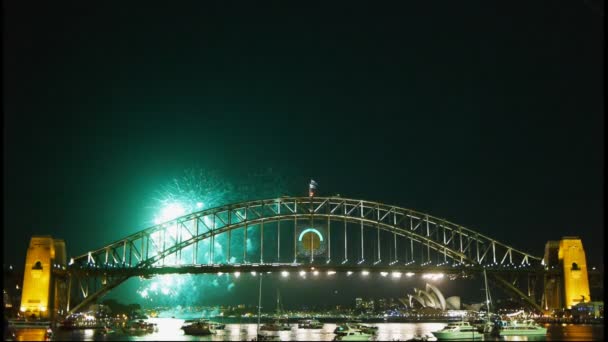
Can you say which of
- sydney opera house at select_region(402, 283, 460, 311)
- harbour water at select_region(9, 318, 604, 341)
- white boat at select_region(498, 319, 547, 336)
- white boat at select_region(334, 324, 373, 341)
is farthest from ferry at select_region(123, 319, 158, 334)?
sydney opera house at select_region(402, 283, 460, 311)

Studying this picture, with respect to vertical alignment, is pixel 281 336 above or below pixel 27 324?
below

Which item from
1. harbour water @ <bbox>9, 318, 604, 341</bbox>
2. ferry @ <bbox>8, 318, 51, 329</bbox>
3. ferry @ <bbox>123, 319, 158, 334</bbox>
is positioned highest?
ferry @ <bbox>8, 318, 51, 329</bbox>

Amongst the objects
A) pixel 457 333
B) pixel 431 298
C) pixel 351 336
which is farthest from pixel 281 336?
pixel 431 298

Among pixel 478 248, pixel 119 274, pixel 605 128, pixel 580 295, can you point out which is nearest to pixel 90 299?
pixel 119 274

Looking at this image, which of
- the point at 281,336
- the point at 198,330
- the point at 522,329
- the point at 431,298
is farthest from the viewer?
the point at 431,298

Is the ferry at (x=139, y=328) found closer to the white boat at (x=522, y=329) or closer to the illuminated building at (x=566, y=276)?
the white boat at (x=522, y=329)

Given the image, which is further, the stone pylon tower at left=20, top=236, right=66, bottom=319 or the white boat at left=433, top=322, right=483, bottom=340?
the stone pylon tower at left=20, top=236, right=66, bottom=319

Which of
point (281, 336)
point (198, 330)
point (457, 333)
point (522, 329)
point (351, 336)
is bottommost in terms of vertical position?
point (281, 336)

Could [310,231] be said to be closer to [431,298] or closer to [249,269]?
[249,269]

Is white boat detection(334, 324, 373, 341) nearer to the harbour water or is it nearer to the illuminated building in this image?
the harbour water
